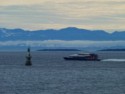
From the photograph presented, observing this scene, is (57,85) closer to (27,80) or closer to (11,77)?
(27,80)

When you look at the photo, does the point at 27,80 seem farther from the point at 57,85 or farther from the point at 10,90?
the point at 10,90

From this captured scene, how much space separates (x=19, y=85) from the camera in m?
119

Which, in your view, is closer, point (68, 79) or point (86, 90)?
point (86, 90)

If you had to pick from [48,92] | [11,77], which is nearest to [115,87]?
[48,92]

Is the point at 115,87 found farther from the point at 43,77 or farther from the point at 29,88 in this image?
the point at 43,77

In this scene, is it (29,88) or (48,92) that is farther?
(29,88)

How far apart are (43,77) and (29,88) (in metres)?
28.8

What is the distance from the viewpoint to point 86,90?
11019cm

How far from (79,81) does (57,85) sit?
11557mm

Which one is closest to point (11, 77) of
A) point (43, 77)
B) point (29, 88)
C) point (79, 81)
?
point (43, 77)

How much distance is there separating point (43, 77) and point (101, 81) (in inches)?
676

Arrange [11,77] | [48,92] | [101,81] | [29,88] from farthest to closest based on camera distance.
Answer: [11,77]
[101,81]
[29,88]
[48,92]

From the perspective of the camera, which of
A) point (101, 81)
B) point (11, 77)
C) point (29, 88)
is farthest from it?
point (11, 77)

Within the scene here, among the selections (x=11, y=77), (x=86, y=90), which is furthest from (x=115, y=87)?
(x=11, y=77)
